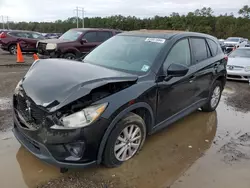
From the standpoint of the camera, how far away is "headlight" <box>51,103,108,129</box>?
2.63 m

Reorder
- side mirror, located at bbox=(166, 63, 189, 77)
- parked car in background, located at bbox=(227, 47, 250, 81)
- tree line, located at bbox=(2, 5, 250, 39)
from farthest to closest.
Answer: tree line, located at bbox=(2, 5, 250, 39) < parked car in background, located at bbox=(227, 47, 250, 81) < side mirror, located at bbox=(166, 63, 189, 77)

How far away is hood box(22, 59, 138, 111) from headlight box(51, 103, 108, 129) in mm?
161

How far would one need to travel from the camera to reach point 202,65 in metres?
4.54

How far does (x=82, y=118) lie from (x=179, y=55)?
6.85ft

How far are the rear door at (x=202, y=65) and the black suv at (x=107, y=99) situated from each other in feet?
0.13

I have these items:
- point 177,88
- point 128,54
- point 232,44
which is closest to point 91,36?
point 128,54

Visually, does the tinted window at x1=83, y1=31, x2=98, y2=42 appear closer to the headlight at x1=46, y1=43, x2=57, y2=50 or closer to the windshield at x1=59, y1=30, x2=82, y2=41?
the windshield at x1=59, y1=30, x2=82, y2=41

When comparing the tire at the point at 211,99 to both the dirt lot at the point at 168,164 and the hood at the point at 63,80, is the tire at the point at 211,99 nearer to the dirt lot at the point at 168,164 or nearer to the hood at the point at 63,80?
the dirt lot at the point at 168,164

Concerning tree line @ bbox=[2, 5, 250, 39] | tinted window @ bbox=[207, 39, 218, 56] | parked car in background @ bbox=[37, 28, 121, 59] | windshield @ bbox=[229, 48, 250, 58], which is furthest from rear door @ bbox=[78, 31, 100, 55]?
tree line @ bbox=[2, 5, 250, 39]

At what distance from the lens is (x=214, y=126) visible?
4.82m

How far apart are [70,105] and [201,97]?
115 inches

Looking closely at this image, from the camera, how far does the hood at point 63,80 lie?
2719 mm

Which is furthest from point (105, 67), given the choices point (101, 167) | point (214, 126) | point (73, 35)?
point (73, 35)

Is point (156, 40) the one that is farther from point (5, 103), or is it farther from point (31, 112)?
point (5, 103)
